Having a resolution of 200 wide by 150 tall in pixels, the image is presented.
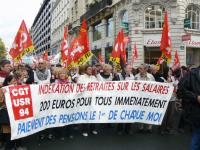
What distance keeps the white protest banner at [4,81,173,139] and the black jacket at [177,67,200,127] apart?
288 centimetres

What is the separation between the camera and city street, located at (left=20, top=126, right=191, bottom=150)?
7.73 meters

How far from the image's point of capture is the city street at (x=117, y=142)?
25.4 ft

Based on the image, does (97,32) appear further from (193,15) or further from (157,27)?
(193,15)

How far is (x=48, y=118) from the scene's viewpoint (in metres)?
7.87

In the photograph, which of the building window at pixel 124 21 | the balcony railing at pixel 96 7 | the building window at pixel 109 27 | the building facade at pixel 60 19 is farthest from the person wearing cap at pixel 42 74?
the building facade at pixel 60 19

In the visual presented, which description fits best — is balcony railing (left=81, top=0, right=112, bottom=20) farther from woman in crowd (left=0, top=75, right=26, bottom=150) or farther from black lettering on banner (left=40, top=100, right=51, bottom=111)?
woman in crowd (left=0, top=75, right=26, bottom=150)

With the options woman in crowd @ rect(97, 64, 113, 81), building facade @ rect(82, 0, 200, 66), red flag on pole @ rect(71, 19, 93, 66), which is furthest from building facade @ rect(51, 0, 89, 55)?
woman in crowd @ rect(97, 64, 113, 81)

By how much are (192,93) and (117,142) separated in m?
3.00

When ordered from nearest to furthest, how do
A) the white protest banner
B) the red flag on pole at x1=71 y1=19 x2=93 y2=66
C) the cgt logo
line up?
the cgt logo → the white protest banner → the red flag on pole at x1=71 y1=19 x2=93 y2=66

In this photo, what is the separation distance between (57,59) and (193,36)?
1174 cm

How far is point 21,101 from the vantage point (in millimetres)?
7238

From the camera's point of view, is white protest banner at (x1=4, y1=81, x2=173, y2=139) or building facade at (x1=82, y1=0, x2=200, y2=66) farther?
building facade at (x1=82, y1=0, x2=200, y2=66)

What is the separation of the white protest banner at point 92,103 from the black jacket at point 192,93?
2.88 m

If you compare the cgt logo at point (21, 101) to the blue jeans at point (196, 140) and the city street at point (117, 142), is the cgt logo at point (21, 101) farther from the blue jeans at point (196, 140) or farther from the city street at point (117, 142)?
the blue jeans at point (196, 140)
